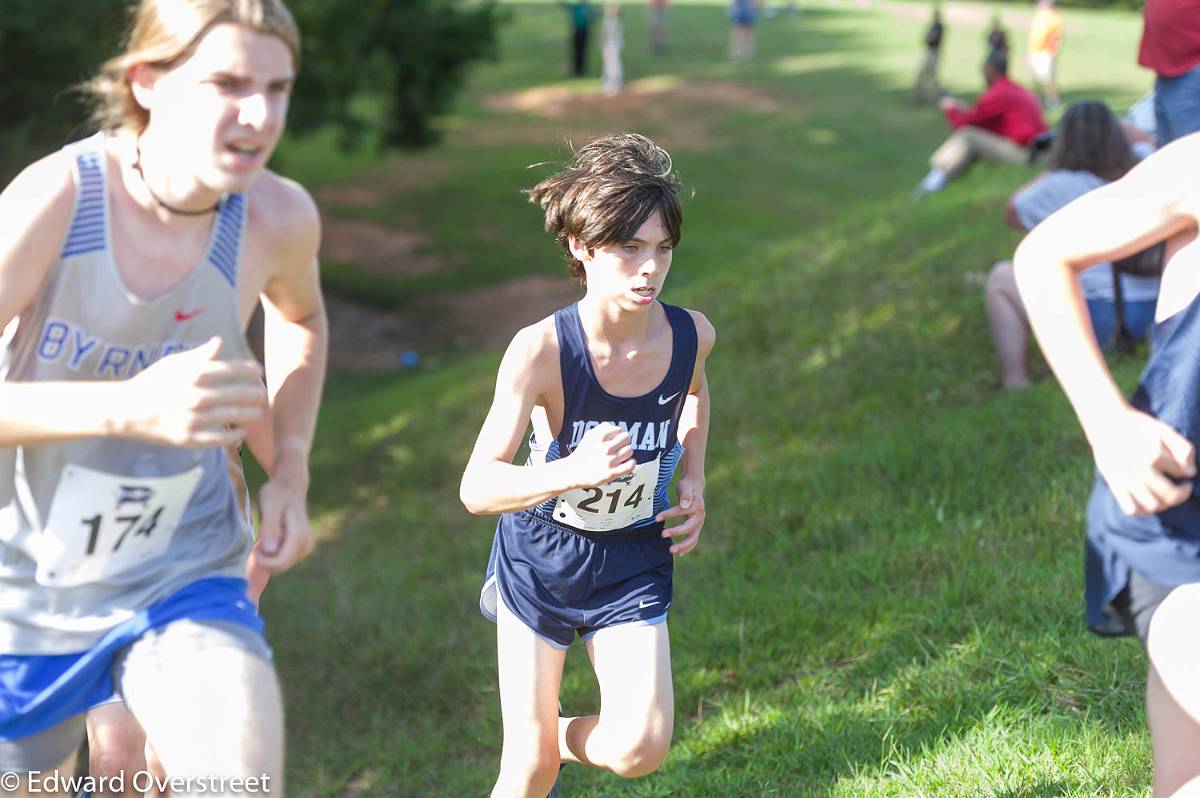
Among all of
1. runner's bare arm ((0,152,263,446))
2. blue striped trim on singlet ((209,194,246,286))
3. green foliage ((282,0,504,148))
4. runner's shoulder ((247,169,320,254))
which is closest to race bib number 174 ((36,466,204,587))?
runner's bare arm ((0,152,263,446))

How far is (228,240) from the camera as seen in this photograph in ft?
9.20

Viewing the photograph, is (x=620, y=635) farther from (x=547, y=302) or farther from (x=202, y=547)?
(x=547, y=302)

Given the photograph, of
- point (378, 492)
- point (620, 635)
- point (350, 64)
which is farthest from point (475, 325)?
point (620, 635)

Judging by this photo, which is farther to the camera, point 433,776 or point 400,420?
point 400,420

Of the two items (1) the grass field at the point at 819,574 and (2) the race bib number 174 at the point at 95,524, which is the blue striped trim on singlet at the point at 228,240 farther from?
(1) the grass field at the point at 819,574

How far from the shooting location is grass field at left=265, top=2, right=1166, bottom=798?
4.29 m

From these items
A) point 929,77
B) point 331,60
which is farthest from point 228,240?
point 929,77

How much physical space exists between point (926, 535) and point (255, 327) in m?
9.57

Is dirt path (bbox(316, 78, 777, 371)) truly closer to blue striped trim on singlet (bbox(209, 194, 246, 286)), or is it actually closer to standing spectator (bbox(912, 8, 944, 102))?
standing spectator (bbox(912, 8, 944, 102))

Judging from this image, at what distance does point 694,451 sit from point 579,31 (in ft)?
85.6

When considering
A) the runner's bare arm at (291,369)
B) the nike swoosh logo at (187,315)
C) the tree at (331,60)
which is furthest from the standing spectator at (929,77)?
the nike swoosh logo at (187,315)

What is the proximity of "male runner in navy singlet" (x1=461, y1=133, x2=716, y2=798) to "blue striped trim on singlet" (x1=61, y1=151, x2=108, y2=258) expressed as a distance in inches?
42.6

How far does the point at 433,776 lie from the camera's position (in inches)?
205

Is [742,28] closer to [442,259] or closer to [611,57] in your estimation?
[611,57]
